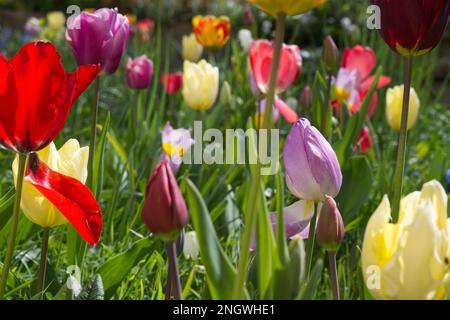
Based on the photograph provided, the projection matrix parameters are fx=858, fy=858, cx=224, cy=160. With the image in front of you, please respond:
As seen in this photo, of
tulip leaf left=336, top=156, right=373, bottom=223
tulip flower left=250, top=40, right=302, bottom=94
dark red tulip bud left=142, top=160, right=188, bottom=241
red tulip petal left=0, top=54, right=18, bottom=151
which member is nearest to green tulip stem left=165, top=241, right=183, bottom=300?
dark red tulip bud left=142, top=160, right=188, bottom=241

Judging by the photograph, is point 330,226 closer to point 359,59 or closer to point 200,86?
point 200,86

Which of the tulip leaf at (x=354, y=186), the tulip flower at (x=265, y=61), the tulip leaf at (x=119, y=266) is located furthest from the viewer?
the tulip flower at (x=265, y=61)

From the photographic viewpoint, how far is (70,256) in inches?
54.4

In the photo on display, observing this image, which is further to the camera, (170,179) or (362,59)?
(362,59)

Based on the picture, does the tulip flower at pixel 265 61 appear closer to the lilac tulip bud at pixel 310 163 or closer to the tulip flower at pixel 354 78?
the tulip flower at pixel 354 78

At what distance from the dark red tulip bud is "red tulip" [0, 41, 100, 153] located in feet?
0.59

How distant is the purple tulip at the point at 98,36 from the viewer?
1.42 m

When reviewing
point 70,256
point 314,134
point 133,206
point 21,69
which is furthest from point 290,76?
point 21,69

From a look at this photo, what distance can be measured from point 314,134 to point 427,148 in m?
2.06

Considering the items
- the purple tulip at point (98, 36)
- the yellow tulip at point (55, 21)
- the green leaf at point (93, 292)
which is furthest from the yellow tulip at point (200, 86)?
the yellow tulip at point (55, 21)

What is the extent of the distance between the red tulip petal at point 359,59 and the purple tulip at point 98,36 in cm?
91

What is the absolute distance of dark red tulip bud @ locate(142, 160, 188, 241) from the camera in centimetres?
83

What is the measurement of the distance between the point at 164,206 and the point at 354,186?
105 centimetres
